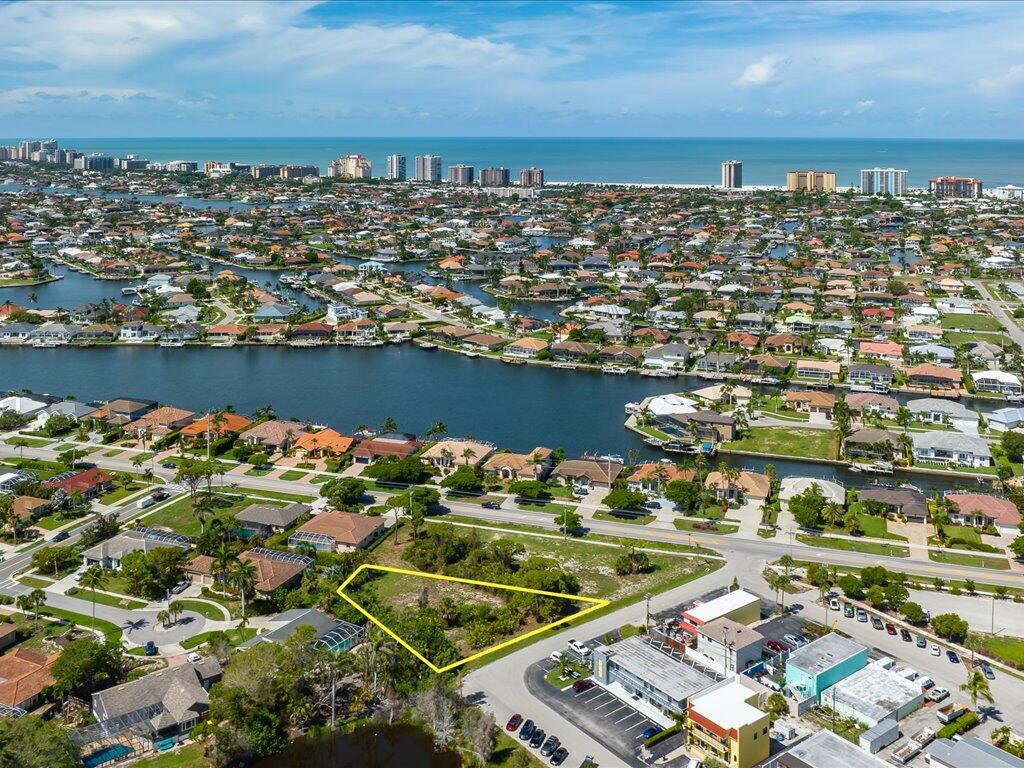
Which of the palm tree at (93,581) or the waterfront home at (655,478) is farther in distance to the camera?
the waterfront home at (655,478)

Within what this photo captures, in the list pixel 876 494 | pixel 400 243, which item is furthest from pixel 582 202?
pixel 876 494

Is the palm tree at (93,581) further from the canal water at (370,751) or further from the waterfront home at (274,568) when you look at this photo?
the canal water at (370,751)

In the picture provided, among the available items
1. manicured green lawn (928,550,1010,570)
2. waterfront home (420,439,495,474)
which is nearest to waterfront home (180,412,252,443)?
waterfront home (420,439,495,474)

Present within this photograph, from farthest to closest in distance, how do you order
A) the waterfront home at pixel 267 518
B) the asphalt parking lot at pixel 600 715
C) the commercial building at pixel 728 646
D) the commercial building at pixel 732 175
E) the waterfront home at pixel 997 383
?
the commercial building at pixel 732 175 → the waterfront home at pixel 997 383 → the waterfront home at pixel 267 518 → the commercial building at pixel 728 646 → the asphalt parking lot at pixel 600 715

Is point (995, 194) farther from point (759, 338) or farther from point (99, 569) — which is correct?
point (99, 569)

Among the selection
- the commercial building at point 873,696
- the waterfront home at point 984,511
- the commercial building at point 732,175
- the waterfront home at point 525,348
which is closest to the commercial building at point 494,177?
the commercial building at point 732,175
